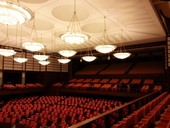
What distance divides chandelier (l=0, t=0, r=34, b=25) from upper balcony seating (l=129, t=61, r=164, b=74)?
44.3 ft

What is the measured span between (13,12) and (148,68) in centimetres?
1478

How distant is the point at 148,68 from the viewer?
615 inches

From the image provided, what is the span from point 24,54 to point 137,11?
487 inches

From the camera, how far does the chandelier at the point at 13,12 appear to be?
3.06 m

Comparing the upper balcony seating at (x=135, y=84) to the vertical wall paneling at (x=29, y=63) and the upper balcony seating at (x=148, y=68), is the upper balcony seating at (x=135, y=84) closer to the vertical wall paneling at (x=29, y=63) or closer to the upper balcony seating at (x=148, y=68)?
the upper balcony seating at (x=148, y=68)

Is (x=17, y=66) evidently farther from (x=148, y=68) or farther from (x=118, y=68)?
(x=148, y=68)

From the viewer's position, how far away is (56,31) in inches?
356

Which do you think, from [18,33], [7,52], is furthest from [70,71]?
[7,52]

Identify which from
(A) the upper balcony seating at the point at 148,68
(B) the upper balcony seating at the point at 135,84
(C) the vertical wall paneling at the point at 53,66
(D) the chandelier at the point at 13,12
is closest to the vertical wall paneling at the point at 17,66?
(C) the vertical wall paneling at the point at 53,66

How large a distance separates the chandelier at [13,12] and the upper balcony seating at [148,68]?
13.5 m

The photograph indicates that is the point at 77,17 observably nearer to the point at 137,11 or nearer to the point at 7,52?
the point at 137,11

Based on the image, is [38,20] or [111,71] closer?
[38,20]

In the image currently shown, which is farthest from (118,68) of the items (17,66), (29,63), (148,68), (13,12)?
(13,12)

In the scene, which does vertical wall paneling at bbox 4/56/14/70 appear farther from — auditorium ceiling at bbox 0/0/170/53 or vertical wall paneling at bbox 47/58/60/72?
auditorium ceiling at bbox 0/0/170/53
